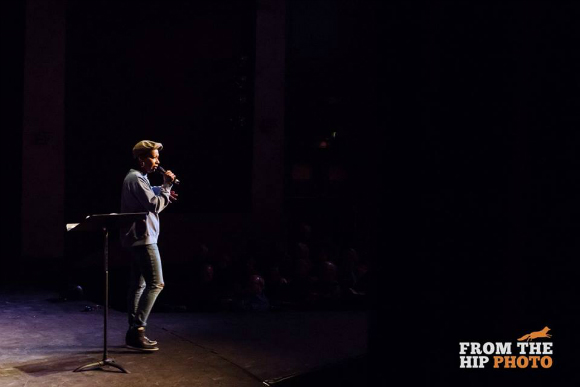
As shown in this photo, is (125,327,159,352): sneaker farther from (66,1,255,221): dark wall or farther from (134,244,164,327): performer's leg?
(66,1,255,221): dark wall

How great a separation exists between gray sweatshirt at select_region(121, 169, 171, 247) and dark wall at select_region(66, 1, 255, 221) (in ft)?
21.4

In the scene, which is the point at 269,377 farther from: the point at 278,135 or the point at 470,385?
the point at 278,135

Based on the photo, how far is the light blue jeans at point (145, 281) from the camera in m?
6.58

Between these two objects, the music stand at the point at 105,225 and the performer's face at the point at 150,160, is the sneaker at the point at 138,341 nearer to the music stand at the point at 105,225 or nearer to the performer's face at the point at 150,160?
the music stand at the point at 105,225

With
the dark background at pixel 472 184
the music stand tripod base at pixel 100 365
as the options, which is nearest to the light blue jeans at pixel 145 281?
the music stand tripod base at pixel 100 365

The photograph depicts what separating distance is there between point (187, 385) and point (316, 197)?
963 cm

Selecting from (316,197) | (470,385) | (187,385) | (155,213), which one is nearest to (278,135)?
(316,197)

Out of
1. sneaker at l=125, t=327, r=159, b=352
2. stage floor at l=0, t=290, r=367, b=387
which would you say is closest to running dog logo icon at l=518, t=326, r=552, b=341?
stage floor at l=0, t=290, r=367, b=387

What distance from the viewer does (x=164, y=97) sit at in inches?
534

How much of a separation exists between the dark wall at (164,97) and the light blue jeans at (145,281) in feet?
21.0

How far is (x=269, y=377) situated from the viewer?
6.01m

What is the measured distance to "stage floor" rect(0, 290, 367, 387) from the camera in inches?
234

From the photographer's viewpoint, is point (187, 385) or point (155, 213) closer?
point (187, 385)
